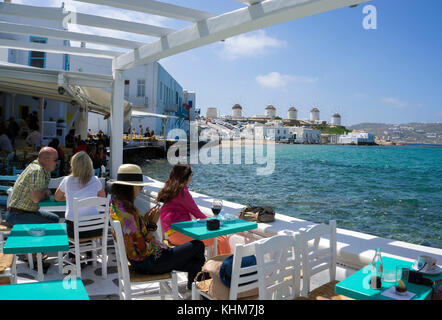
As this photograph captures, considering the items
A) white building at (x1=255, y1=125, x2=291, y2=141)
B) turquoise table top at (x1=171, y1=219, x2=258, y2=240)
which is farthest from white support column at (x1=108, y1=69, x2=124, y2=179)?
white building at (x1=255, y1=125, x2=291, y2=141)

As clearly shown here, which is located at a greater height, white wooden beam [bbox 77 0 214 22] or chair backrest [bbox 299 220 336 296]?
white wooden beam [bbox 77 0 214 22]

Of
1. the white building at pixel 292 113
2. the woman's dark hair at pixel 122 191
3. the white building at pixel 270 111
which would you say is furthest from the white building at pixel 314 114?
the woman's dark hair at pixel 122 191

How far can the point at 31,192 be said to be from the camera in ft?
11.7

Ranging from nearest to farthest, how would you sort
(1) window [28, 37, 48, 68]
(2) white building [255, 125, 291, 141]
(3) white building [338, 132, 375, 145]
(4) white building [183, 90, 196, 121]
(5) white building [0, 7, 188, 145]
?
1. (5) white building [0, 7, 188, 145]
2. (1) window [28, 37, 48, 68]
3. (4) white building [183, 90, 196, 121]
4. (2) white building [255, 125, 291, 141]
5. (3) white building [338, 132, 375, 145]

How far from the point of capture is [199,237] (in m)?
2.82

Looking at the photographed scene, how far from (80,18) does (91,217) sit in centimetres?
235

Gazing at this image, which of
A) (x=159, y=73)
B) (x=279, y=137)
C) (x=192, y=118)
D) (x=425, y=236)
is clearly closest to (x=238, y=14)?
(x=425, y=236)

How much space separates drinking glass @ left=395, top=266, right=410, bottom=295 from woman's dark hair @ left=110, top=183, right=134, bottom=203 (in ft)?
6.08

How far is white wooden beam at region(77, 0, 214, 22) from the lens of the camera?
12.4 ft

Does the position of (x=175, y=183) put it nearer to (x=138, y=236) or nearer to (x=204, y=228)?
(x=204, y=228)

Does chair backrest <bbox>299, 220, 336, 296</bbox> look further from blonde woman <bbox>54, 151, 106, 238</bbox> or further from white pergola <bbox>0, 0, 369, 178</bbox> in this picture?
blonde woman <bbox>54, 151, 106, 238</bbox>
